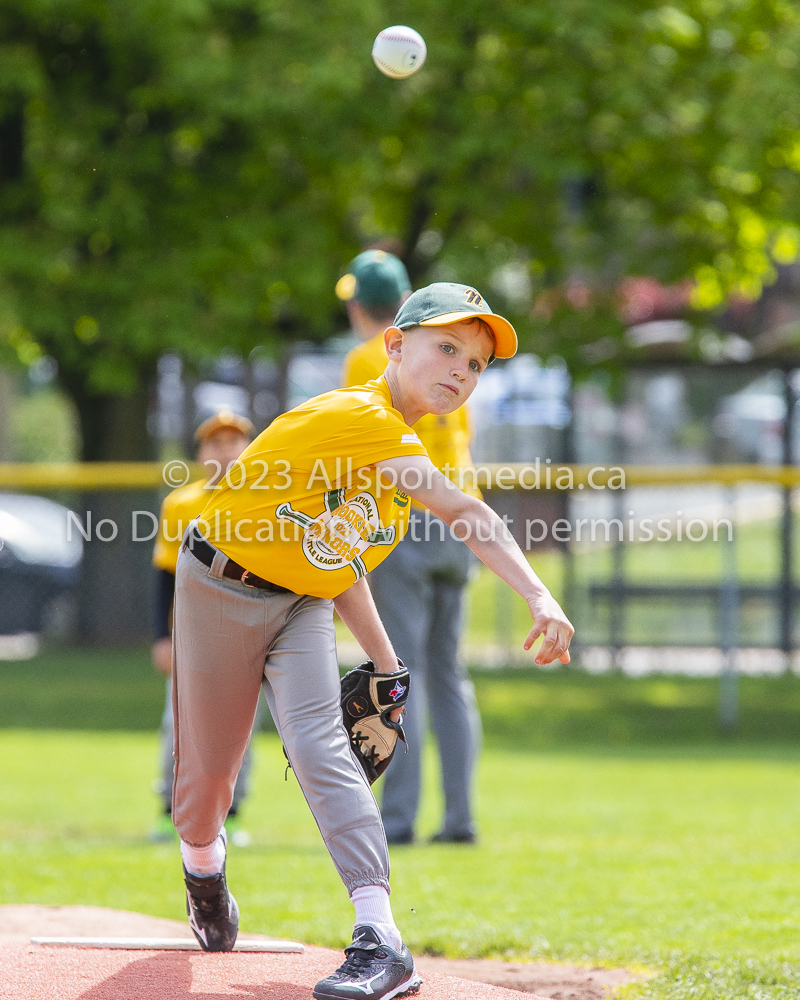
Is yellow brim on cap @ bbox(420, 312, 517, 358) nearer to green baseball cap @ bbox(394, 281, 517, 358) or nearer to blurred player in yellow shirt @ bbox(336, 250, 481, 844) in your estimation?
green baseball cap @ bbox(394, 281, 517, 358)

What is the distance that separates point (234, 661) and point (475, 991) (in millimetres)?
999

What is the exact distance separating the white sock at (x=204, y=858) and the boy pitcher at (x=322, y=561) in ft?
0.65

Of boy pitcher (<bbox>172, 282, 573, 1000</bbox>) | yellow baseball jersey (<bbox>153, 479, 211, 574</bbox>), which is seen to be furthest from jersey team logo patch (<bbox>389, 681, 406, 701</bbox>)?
yellow baseball jersey (<bbox>153, 479, 211, 574</bbox>)

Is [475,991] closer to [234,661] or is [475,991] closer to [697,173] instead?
[234,661]

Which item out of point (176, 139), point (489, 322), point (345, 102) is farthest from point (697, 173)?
point (489, 322)

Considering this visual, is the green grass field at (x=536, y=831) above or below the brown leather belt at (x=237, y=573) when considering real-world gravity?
below

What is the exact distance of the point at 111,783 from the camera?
7.43 metres

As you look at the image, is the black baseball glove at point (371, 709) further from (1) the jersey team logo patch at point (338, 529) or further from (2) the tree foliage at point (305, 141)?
(2) the tree foliage at point (305, 141)

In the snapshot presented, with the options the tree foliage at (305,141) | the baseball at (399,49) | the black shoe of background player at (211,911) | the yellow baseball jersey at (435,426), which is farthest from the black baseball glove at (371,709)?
the tree foliage at (305,141)

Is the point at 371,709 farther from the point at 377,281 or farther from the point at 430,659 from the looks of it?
the point at 377,281

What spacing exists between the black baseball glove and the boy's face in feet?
2.46

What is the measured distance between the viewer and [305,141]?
11250 millimetres

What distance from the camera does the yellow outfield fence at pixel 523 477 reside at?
30.4ft

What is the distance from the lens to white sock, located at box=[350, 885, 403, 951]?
2.77 meters
